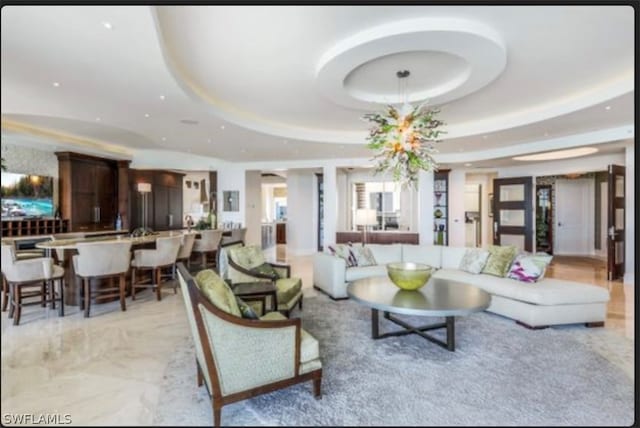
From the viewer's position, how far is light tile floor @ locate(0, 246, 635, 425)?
141cm

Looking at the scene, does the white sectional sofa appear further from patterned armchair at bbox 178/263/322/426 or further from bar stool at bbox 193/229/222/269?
bar stool at bbox 193/229/222/269

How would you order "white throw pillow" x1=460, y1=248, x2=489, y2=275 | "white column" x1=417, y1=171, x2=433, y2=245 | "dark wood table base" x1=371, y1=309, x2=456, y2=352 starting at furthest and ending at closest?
"white column" x1=417, y1=171, x2=433, y2=245
"white throw pillow" x1=460, y1=248, x2=489, y2=275
"dark wood table base" x1=371, y1=309, x2=456, y2=352

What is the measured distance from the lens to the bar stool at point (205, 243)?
625cm

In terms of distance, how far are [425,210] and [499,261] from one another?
3984mm

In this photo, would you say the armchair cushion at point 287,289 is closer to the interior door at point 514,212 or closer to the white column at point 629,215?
the white column at point 629,215

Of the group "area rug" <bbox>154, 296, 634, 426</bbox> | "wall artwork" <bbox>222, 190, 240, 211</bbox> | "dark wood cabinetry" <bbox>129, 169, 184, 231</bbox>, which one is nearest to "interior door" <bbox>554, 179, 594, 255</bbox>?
"area rug" <bbox>154, 296, 634, 426</bbox>

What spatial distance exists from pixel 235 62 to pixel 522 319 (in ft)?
13.6

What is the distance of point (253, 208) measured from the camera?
31.1 ft

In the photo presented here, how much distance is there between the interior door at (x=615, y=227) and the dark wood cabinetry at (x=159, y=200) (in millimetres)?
9949

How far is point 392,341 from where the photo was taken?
3160 mm

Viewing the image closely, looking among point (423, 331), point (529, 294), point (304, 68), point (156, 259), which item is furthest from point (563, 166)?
point (156, 259)

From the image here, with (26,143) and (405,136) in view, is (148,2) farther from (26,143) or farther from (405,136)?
(405,136)

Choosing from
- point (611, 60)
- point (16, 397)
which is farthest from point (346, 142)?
point (16, 397)

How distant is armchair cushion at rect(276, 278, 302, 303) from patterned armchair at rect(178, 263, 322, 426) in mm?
1541
